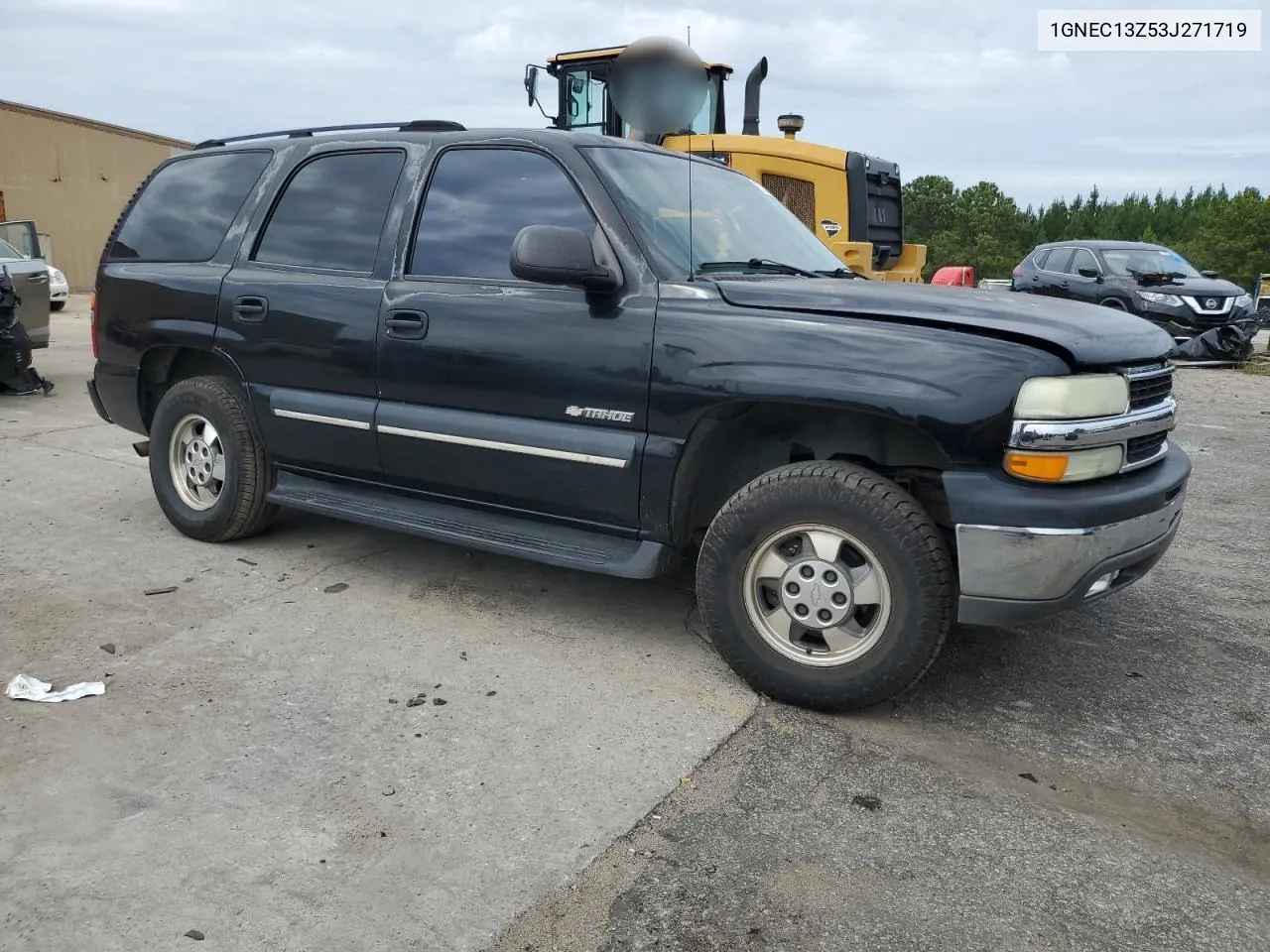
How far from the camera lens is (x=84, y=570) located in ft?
15.2

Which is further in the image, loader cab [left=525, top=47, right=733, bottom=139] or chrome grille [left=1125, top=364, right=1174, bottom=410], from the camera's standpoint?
loader cab [left=525, top=47, right=733, bottom=139]

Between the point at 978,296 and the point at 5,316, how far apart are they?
8567 millimetres

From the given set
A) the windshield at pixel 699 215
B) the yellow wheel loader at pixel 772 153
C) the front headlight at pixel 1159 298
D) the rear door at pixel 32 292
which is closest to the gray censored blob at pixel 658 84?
the windshield at pixel 699 215

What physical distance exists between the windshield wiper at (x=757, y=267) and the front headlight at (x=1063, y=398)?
127 cm

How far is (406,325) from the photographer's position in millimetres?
4109

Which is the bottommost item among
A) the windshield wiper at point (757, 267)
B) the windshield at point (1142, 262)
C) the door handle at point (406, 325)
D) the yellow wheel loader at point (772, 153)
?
the door handle at point (406, 325)

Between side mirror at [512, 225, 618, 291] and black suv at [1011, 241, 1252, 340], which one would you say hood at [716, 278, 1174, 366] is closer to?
side mirror at [512, 225, 618, 291]

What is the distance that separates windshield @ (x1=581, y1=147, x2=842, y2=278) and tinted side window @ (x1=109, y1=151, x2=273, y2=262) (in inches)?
77.0

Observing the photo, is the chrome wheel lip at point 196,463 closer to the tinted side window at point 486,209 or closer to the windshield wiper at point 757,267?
the tinted side window at point 486,209

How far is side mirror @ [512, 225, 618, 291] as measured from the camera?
3518mm

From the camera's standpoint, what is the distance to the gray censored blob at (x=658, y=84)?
4779mm

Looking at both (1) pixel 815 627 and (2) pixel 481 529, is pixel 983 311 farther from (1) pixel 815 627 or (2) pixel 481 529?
(2) pixel 481 529

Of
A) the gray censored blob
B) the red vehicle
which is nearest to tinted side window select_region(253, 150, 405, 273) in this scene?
the gray censored blob

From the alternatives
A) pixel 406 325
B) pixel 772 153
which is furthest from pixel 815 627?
pixel 772 153
